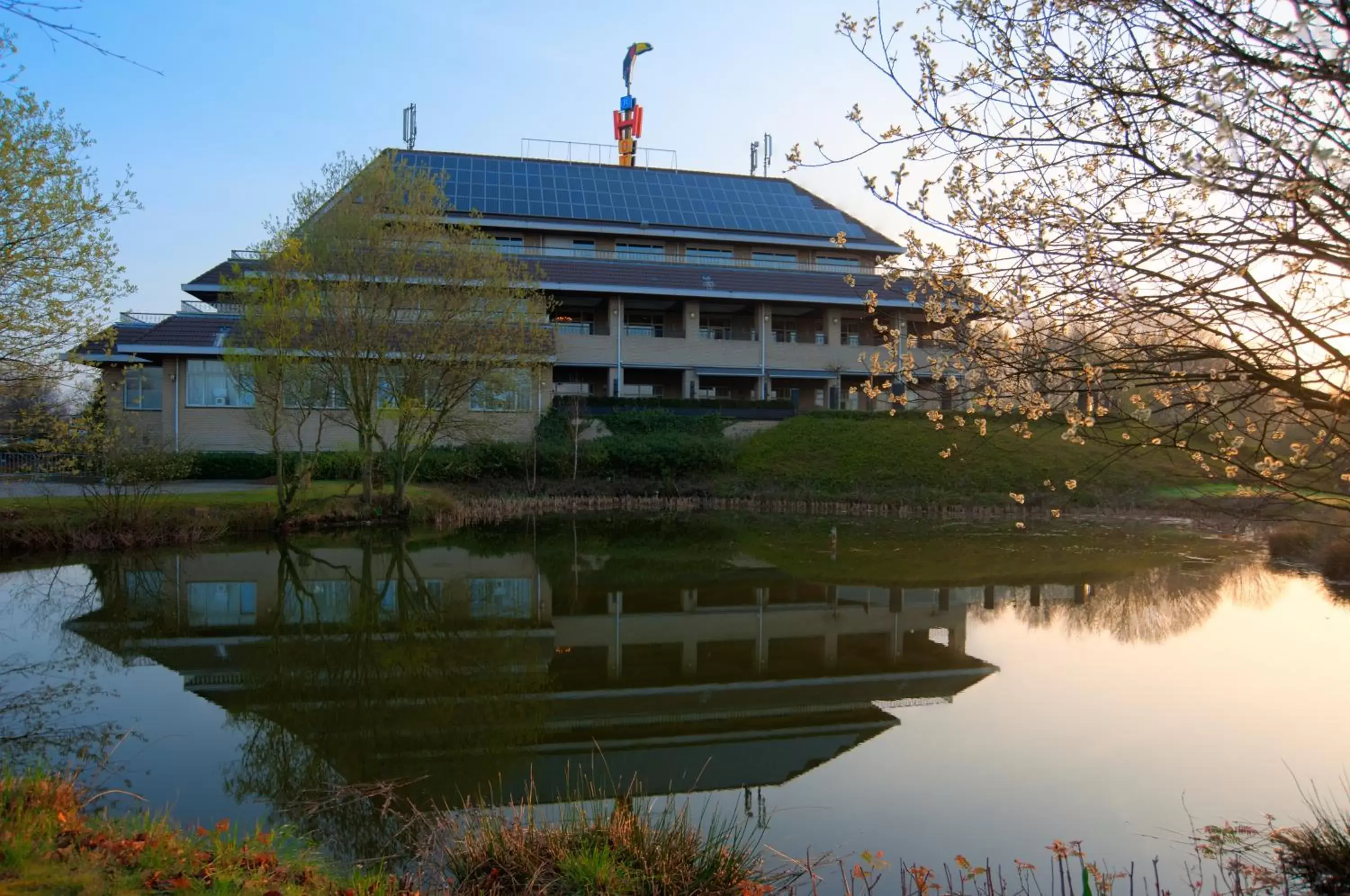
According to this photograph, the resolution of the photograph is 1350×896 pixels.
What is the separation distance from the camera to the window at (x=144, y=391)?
3131 cm

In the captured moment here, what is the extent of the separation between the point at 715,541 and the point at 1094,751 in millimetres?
13366

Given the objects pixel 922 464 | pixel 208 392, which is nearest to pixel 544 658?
pixel 922 464

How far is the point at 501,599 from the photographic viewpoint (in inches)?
556

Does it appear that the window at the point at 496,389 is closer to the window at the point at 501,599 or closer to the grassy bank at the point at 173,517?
the grassy bank at the point at 173,517

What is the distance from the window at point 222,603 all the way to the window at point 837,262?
105 ft

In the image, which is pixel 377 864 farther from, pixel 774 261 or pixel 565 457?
pixel 774 261

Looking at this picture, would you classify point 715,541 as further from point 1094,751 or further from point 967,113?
point 967,113

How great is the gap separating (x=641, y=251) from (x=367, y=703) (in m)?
33.8

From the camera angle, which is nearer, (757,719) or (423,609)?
(757,719)

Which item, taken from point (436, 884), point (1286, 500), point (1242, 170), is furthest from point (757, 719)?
point (1242, 170)

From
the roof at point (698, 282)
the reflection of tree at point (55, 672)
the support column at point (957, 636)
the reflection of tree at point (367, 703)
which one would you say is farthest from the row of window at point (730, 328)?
the reflection of tree at point (367, 703)

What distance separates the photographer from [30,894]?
380 cm

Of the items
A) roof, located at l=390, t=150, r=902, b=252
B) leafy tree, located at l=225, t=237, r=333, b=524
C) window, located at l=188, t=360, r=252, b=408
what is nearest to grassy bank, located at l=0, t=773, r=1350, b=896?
leafy tree, located at l=225, t=237, r=333, b=524

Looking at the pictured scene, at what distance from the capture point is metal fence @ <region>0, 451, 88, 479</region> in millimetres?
13992
